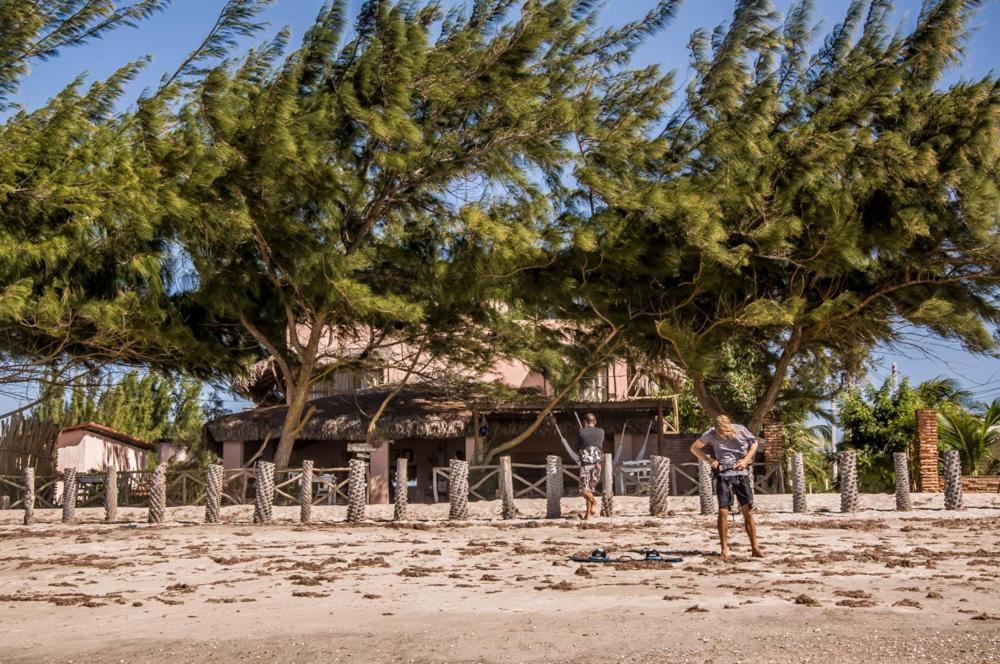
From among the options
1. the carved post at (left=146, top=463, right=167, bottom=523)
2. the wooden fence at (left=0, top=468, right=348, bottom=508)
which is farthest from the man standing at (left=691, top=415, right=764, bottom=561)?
the wooden fence at (left=0, top=468, right=348, bottom=508)

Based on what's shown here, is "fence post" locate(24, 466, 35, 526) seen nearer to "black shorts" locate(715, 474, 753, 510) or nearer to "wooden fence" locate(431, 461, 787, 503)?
"wooden fence" locate(431, 461, 787, 503)

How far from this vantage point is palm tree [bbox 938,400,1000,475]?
2348cm

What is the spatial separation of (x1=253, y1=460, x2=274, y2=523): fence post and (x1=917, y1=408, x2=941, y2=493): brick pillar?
39.0ft

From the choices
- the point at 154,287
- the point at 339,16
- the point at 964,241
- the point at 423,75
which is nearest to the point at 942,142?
the point at 964,241

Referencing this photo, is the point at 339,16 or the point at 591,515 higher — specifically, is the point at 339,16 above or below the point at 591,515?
above

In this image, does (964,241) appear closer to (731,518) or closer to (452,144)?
(731,518)

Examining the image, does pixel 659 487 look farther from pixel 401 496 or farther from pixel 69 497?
pixel 69 497

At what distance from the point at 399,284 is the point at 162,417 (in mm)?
20679

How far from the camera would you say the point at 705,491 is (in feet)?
54.6

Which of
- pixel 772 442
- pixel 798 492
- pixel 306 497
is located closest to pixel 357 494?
pixel 306 497

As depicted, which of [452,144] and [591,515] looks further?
[452,144]

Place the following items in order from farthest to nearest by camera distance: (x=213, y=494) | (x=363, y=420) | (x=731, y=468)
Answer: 1. (x=363, y=420)
2. (x=213, y=494)
3. (x=731, y=468)

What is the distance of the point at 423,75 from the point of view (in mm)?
19500

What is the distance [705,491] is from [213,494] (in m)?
7.44
